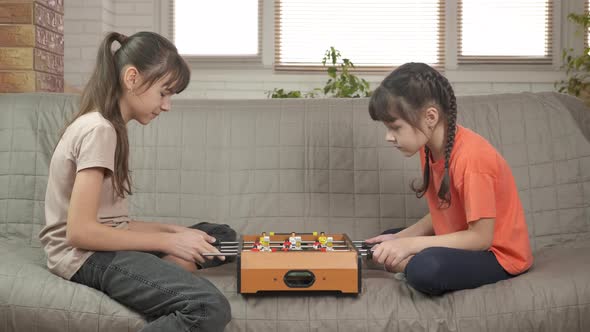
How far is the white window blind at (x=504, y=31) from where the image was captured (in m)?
4.76

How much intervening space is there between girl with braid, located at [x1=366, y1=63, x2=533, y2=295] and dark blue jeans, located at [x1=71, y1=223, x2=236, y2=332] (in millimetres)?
461

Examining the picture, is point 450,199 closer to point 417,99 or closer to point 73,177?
point 417,99

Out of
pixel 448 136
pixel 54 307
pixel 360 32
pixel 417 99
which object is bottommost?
pixel 54 307

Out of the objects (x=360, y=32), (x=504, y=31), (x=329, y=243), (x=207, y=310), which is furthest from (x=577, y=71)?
(x=207, y=310)

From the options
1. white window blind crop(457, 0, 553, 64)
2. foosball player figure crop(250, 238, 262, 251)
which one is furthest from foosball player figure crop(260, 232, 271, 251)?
white window blind crop(457, 0, 553, 64)

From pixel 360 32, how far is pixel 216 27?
3.19 feet

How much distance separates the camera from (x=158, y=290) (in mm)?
1699

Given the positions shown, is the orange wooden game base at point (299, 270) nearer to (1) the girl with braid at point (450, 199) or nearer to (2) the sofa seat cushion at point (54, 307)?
(1) the girl with braid at point (450, 199)

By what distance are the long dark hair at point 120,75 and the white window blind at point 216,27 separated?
114 inches

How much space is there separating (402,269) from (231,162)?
2.58 feet

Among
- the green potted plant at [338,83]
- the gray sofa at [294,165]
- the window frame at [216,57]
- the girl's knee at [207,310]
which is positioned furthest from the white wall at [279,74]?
the girl's knee at [207,310]

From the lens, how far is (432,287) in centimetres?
181

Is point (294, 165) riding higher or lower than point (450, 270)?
higher

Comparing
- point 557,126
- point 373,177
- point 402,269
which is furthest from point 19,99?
point 557,126
